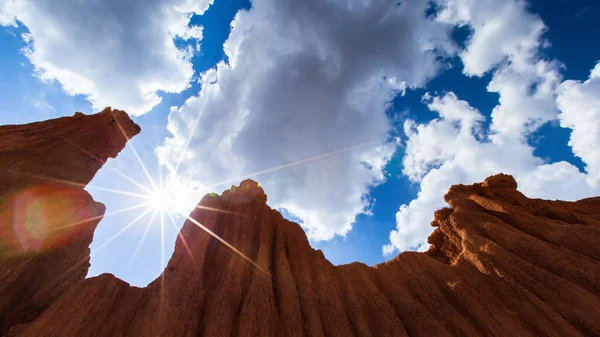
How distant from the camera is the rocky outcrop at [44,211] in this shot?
14.8 m

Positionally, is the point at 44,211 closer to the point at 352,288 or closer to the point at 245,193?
the point at 245,193

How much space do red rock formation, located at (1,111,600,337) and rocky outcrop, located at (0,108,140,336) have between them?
2672 mm

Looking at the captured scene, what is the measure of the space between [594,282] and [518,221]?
275 inches

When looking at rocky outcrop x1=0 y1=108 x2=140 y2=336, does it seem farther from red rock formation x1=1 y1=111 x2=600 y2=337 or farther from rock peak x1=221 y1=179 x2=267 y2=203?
rock peak x1=221 y1=179 x2=267 y2=203

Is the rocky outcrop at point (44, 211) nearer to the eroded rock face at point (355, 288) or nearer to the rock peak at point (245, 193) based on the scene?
the eroded rock face at point (355, 288)

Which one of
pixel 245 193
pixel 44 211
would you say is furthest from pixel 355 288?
pixel 44 211

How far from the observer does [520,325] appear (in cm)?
1549

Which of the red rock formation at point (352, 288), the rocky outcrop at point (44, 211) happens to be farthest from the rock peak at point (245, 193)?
the rocky outcrop at point (44, 211)

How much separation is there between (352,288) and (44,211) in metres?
20.8

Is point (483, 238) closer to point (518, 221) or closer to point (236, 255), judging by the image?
point (518, 221)

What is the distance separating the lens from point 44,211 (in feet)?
56.7

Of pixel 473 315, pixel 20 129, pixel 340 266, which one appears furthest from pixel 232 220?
pixel 473 315

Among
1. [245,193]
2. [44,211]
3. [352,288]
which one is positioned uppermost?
[245,193]

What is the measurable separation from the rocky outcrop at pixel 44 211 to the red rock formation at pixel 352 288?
8.77 feet
